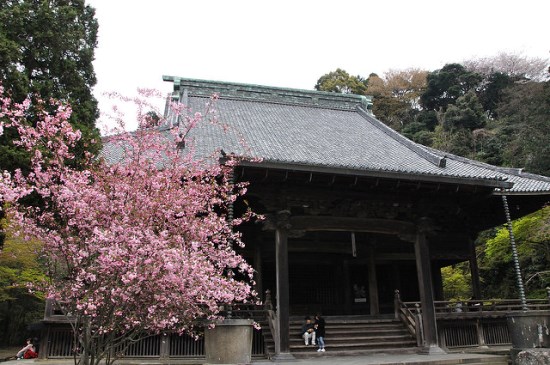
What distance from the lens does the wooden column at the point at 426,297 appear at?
11.4 meters

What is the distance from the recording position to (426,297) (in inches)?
461

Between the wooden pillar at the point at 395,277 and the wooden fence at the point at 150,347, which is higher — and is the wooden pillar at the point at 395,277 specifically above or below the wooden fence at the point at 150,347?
above

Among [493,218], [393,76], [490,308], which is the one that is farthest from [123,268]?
[393,76]

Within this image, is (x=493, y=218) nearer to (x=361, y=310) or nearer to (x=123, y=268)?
(x=361, y=310)

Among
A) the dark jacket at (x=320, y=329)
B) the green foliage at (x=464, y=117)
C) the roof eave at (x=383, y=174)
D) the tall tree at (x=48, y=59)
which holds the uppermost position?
the green foliage at (x=464, y=117)

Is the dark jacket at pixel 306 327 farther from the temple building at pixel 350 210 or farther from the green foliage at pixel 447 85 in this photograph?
the green foliage at pixel 447 85

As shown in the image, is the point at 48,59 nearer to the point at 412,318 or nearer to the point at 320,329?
the point at 320,329

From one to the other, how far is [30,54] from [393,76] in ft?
166

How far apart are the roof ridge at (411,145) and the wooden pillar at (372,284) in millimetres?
3803

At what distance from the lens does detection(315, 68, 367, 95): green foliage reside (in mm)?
52156

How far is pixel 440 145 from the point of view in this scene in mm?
40188

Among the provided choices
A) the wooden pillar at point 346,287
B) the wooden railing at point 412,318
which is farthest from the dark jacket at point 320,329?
the wooden pillar at point 346,287

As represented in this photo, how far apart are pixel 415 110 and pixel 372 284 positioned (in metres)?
40.1

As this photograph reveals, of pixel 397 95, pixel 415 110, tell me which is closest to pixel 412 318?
pixel 415 110
